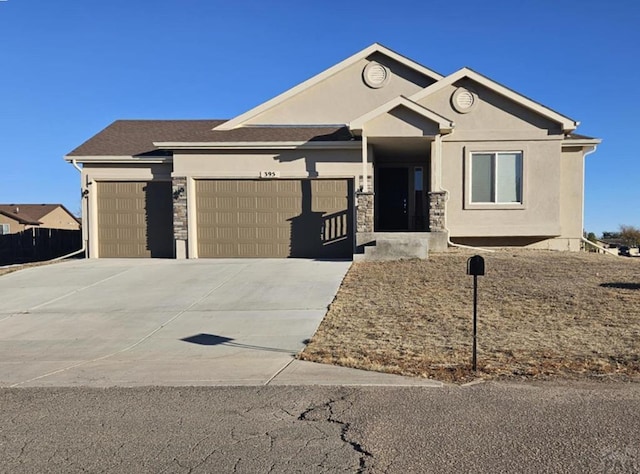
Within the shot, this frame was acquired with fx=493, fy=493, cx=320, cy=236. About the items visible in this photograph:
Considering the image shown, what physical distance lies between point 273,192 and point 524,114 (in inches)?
343

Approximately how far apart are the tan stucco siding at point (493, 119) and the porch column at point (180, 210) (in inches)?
347

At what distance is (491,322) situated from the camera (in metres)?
7.93

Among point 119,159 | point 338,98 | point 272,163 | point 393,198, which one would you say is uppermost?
point 338,98

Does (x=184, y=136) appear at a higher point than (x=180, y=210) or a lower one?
higher

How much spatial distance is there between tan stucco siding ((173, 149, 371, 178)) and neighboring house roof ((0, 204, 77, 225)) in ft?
126

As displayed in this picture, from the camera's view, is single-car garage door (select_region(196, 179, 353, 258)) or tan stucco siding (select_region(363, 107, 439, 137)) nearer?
tan stucco siding (select_region(363, 107, 439, 137))

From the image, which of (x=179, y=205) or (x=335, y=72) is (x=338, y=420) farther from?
(x=335, y=72)

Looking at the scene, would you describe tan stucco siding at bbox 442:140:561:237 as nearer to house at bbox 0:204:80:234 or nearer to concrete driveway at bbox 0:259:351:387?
concrete driveway at bbox 0:259:351:387

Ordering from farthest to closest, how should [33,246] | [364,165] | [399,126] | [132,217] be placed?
[33,246] < [132,217] < [364,165] < [399,126]

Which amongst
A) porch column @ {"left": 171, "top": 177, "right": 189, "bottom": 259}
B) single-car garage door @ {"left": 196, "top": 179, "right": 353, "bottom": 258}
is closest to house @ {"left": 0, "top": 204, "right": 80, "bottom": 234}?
porch column @ {"left": 171, "top": 177, "right": 189, "bottom": 259}

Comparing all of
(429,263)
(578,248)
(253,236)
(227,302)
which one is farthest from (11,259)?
(578,248)

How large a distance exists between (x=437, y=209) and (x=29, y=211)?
51518 mm

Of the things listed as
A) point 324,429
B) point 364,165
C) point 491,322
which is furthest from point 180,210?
point 324,429

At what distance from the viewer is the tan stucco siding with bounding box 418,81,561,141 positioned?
16.3 m
